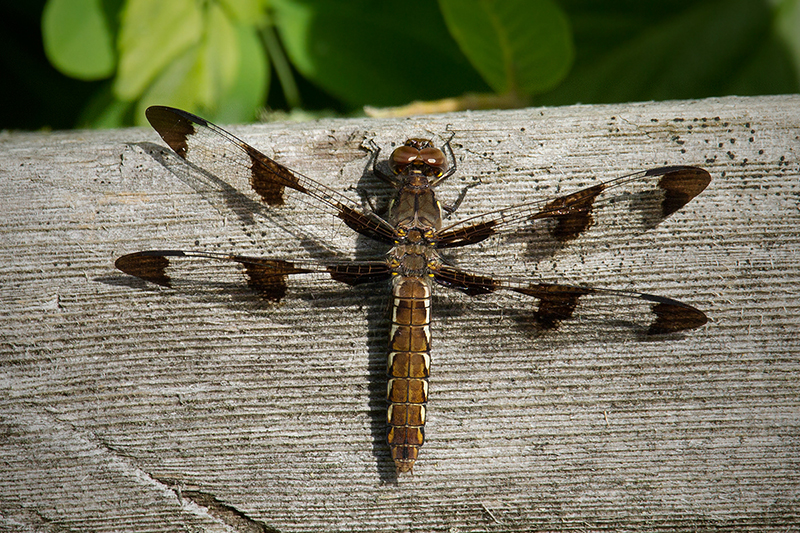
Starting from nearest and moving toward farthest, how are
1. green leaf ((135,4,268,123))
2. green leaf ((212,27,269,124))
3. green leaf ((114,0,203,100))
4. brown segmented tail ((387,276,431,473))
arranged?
brown segmented tail ((387,276,431,473)), green leaf ((114,0,203,100)), green leaf ((135,4,268,123)), green leaf ((212,27,269,124))

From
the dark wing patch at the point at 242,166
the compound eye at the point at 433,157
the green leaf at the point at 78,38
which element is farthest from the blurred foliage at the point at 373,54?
the compound eye at the point at 433,157

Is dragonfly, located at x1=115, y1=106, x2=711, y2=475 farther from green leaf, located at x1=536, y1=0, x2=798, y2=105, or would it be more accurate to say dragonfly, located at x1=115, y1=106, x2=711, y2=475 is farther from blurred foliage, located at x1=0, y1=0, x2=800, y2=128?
green leaf, located at x1=536, y1=0, x2=798, y2=105

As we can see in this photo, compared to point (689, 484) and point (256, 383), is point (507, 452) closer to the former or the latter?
point (689, 484)

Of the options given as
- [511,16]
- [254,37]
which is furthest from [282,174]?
[511,16]

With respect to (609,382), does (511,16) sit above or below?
above

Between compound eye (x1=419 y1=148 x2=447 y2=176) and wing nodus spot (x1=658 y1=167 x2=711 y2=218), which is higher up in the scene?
compound eye (x1=419 y1=148 x2=447 y2=176)

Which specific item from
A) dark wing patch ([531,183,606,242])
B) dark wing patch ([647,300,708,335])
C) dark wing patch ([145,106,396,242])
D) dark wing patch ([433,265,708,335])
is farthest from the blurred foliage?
dark wing patch ([647,300,708,335])

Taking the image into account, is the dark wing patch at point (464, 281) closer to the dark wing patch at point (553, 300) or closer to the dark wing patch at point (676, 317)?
the dark wing patch at point (553, 300)
